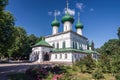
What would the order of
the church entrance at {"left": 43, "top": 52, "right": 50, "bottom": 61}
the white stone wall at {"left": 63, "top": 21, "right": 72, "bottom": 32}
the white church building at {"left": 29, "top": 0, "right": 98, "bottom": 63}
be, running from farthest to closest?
the white stone wall at {"left": 63, "top": 21, "right": 72, "bottom": 32}, the church entrance at {"left": 43, "top": 52, "right": 50, "bottom": 61}, the white church building at {"left": 29, "top": 0, "right": 98, "bottom": 63}

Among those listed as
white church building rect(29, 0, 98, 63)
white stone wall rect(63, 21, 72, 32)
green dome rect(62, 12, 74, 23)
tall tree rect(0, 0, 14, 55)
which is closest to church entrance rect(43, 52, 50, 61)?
white church building rect(29, 0, 98, 63)

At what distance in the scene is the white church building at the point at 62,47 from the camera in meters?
39.8

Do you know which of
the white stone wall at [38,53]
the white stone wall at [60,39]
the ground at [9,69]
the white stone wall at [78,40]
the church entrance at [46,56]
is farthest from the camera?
the white stone wall at [78,40]

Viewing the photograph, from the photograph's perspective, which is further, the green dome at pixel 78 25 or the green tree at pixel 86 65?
the green dome at pixel 78 25

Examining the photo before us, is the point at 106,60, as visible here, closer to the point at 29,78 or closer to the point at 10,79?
the point at 29,78

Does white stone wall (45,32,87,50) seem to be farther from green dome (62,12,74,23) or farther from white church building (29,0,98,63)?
green dome (62,12,74,23)

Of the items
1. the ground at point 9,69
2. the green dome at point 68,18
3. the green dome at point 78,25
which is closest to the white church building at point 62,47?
the green dome at point 68,18

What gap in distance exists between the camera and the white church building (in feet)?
A: 131

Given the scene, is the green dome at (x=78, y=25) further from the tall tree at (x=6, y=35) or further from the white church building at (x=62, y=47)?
the tall tree at (x=6, y=35)

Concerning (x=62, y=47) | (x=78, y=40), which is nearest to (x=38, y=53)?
(x=62, y=47)

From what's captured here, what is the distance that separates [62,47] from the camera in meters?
43.8

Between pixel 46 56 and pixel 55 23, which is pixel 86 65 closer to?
pixel 46 56

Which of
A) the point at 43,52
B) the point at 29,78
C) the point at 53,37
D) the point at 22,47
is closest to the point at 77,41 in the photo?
the point at 53,37

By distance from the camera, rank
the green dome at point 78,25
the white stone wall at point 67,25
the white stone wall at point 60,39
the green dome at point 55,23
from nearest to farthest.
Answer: the white stone wall at point 60,39 < the white stone wall at point 67,25 < the green dome at point 55,23 < the green dome at point 78,25
